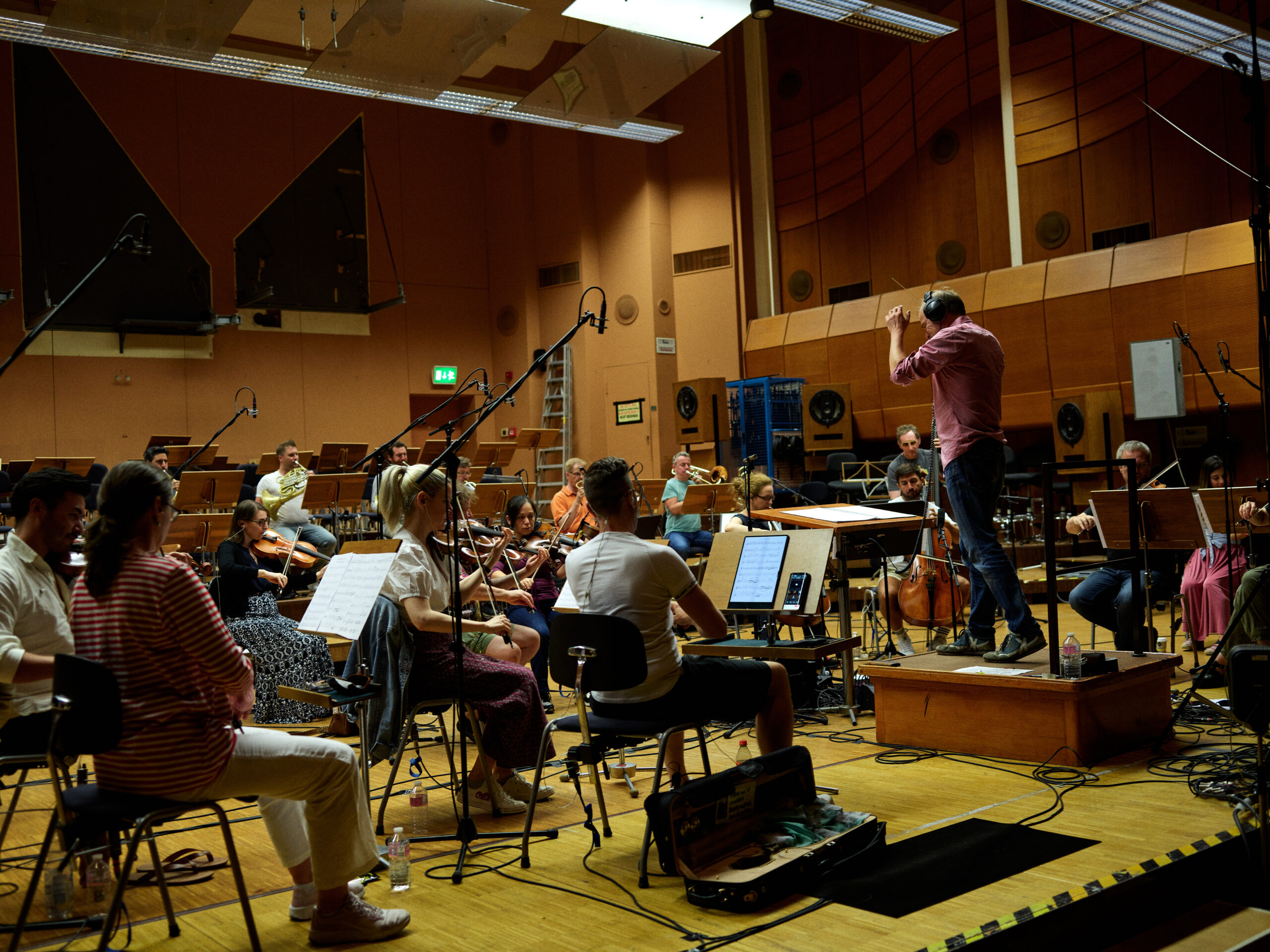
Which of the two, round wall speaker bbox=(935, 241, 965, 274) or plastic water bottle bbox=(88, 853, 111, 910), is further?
round wall speaker bbox=(935, 241, 965, 274)

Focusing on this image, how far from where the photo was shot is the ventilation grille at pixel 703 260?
1431 cm

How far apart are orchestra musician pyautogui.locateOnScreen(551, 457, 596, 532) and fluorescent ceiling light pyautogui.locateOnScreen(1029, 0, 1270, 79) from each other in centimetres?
520

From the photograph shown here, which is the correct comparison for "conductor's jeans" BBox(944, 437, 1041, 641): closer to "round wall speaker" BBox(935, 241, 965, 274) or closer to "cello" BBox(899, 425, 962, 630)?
"cello" BBox(899, 425, 962, 630)

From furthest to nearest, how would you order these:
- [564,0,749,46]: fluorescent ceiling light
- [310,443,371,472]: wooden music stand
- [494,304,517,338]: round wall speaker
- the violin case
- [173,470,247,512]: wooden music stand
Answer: [494,304,517,338]: round wall speaker
[310,443,371,472]: wooden music stand
[173,470,247,512]: wooden music stand
[564,0,749,46]: fluorescent ceiling light
the violin case

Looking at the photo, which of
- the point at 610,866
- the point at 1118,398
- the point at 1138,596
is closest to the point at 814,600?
the point at 1138,596

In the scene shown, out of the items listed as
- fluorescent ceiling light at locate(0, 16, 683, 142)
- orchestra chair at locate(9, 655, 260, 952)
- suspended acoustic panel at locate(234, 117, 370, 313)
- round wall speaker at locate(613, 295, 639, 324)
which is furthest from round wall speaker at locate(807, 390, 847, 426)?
orchestra chair at locate(9, 655, 260, 952)

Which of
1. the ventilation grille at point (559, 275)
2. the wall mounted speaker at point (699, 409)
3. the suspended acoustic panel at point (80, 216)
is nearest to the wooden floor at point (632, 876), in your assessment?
the wall mounted speaker at point (699, 409)

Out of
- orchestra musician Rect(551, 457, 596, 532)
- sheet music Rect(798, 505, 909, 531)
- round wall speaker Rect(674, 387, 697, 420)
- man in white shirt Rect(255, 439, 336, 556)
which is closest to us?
sheet music Rect(798, 505, 909, 531)

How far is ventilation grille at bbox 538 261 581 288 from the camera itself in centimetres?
1535

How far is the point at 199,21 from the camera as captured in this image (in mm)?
8172

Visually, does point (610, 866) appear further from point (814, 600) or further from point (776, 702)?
point (814, 600)

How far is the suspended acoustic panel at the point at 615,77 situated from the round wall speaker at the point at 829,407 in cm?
418

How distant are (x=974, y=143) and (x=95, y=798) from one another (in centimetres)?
1298

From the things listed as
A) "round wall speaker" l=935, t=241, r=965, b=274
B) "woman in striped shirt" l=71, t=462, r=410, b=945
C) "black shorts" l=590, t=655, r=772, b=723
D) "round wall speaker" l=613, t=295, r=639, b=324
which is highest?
"round wall speaker" l=935, t=241, r=965, b=274
